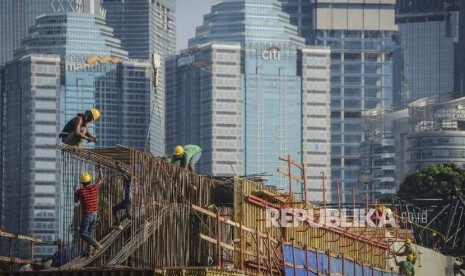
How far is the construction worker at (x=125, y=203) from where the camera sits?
2168 inches

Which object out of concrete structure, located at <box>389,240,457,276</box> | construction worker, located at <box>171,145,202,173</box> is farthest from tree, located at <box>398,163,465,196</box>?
construction worker, located at <box>171,145,202,173</box>

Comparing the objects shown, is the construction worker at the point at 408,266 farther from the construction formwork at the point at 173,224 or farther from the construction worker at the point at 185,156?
the construction worker at the point at 185,156

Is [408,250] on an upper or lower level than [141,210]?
lower

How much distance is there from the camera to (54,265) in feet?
188

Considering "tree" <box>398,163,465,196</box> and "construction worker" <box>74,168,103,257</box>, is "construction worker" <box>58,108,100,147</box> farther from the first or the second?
"tree" <box>398,163,465,196</box>

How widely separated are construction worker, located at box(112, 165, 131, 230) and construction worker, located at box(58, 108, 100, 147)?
50.8 inches

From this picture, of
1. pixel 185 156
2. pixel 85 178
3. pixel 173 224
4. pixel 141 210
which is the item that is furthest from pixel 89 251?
pixel 185 156

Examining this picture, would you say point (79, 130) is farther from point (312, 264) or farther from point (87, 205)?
point (312, 264)

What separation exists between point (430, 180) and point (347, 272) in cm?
12801

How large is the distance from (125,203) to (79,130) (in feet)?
7.36

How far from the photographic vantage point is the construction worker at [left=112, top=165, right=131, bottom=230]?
181 feet

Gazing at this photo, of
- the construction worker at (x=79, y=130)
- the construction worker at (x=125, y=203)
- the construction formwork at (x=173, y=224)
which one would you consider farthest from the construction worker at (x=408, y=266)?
the construction worker at (x=79, y=130)

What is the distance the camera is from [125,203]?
5512 centimetres

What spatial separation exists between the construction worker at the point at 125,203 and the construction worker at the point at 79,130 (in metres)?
1.29
